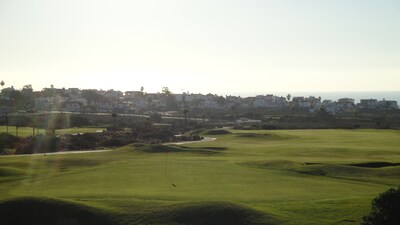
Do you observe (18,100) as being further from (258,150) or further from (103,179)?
(103,179)

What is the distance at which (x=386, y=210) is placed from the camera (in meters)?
21.2

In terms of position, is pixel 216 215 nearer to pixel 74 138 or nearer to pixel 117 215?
pixel 117 215

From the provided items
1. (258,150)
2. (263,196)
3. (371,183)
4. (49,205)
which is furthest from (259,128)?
(49,205)

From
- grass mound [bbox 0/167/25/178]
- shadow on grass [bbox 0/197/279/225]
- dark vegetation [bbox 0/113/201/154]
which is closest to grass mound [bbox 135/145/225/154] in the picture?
dark vegetation [bbox 0/113/201/154]

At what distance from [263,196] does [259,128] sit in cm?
9008

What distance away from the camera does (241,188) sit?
→ 1425 inches

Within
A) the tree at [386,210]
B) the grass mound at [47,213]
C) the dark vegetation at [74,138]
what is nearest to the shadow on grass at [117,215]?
the grass mound at [47,213]

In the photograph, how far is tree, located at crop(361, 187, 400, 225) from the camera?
68.8 ft

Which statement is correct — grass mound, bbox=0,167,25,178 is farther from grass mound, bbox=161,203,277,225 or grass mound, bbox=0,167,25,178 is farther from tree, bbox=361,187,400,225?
tree, bbox=361,187,400,225

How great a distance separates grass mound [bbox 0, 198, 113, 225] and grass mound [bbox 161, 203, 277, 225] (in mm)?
3920

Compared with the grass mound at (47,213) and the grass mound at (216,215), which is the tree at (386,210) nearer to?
the grass mound at (216,215)

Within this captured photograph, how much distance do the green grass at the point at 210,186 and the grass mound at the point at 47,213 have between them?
232 millimetres

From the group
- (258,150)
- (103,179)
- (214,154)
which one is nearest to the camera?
(103,179)

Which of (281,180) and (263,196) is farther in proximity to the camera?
(281,180)
